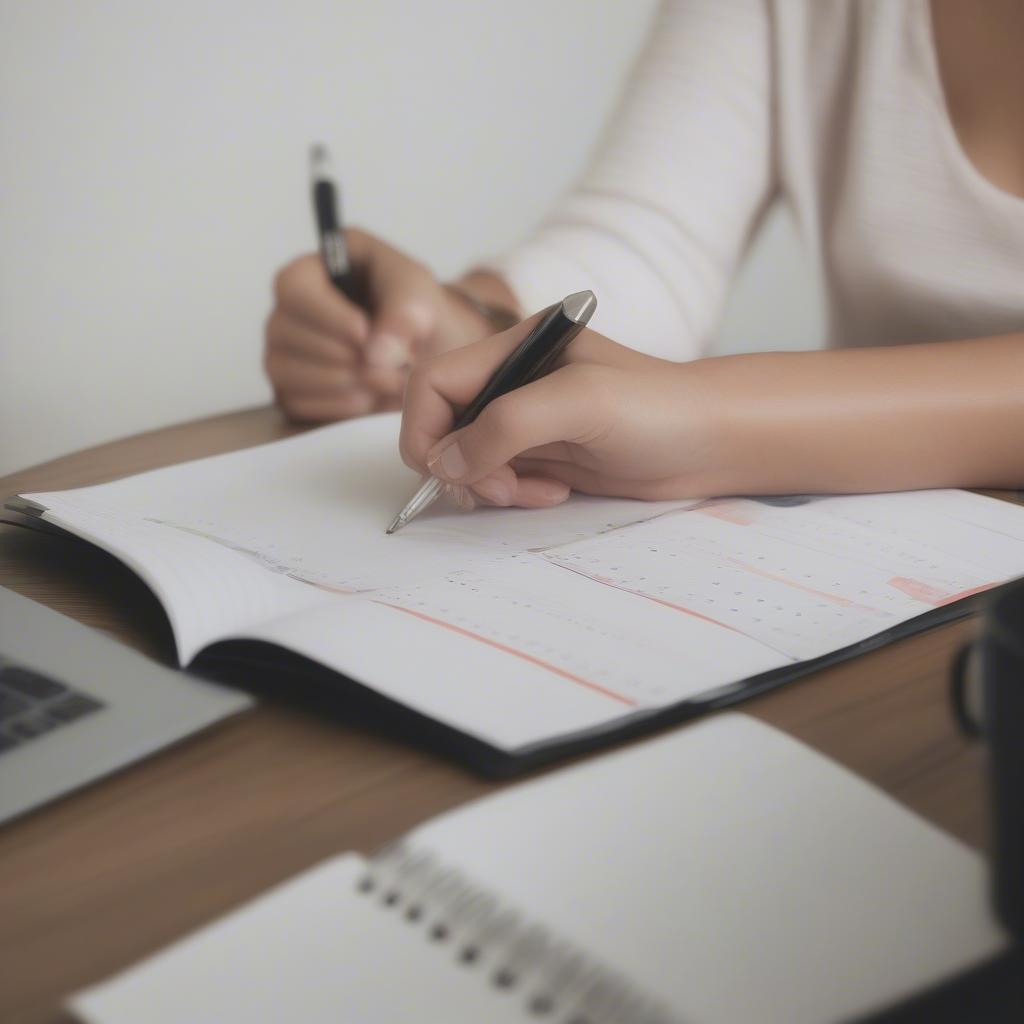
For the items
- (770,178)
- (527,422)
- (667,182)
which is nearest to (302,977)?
(527,422)

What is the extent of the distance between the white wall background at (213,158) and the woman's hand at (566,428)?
1.19m

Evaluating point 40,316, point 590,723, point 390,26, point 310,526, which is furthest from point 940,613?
point 390,26

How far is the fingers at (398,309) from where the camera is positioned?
2.79ft

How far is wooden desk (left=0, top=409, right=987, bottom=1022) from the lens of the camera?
0.32 m

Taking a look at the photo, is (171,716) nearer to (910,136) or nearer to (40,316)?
(910,136)

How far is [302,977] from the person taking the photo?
28 centimetres

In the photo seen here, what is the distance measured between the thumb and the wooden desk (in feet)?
0.59

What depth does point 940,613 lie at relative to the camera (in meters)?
0.49

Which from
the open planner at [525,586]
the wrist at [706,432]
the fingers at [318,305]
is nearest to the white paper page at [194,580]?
the open planner at [525,586]

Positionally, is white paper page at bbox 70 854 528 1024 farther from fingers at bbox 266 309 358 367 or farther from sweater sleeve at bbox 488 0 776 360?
sweater sleeve at bbox 488 0 776 360

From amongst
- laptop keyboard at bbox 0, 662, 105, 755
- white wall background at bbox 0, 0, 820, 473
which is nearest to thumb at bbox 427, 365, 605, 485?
laptop keyboard at bbox 0, 662, 105, 755

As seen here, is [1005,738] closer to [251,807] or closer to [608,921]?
[608,921]

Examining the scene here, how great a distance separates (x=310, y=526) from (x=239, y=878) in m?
0.28

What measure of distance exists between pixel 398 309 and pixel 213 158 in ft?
3.28
